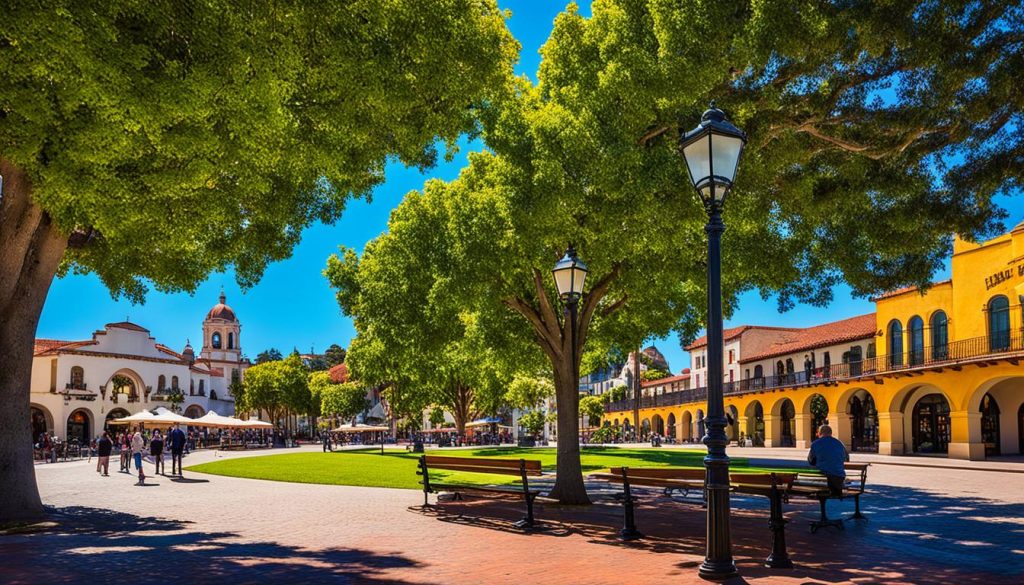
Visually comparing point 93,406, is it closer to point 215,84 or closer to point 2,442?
point 2,442

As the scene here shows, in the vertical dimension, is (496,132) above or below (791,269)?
above

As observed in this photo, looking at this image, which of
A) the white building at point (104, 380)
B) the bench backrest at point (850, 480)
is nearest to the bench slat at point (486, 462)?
the bench backrest at point (850, 480)

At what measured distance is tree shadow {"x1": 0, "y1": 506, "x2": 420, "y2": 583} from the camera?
766 cm

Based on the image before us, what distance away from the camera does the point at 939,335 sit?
118ft

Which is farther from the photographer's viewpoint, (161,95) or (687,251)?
(687,251)

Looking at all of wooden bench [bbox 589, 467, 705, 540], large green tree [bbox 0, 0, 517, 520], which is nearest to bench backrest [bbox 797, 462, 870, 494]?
wooden bench [bbox 589, 467, 705, 540]

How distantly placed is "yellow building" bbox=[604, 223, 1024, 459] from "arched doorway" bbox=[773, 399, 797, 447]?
0.26ft

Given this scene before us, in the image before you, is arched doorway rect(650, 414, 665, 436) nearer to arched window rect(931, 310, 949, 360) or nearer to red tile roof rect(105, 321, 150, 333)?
arched window rect(931, 310, 949, 360)

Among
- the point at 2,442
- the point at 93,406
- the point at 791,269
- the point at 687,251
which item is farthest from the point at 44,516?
the point at 93,406

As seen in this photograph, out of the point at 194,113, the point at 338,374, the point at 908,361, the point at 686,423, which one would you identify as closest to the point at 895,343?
the point at 908,361

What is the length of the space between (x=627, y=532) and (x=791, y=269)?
544cm

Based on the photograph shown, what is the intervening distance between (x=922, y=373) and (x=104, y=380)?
196 ft

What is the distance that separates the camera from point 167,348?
70812 millimetres

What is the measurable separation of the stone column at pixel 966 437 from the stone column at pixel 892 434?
443 centimetres
